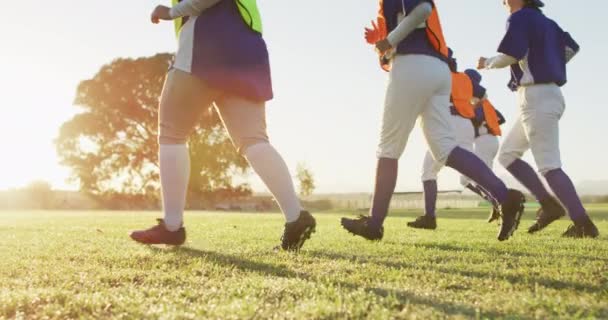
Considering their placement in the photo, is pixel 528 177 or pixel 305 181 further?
pixel 305 181

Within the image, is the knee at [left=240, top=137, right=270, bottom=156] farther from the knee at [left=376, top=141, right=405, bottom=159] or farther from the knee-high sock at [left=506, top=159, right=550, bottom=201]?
the knee-high sock at [left=506, top=159, right=550, bottom=201]

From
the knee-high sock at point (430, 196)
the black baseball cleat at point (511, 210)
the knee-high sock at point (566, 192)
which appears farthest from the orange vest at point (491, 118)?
the black baseball cleat at point (511, 210)

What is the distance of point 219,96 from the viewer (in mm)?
4250

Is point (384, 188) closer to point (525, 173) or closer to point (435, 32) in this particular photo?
point (435, 32)

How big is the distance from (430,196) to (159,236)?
4.21m

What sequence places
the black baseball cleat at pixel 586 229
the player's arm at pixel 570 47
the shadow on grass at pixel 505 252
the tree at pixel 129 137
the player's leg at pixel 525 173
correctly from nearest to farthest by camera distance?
1. the shadow on grass at pixel 505 252
2. the black baseball cleat at pixel 586 229
3. the player's arm at pixel 570 47
4. the player's leg at pixel 525 173
5. the tree at pixel 129 137

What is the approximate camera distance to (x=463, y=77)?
6.03 m

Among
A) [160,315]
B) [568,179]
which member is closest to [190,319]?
[160,315]

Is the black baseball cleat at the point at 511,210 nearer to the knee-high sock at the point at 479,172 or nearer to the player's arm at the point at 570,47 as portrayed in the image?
the knee-high sock at the point at 479,172

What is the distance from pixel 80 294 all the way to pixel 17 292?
321mm

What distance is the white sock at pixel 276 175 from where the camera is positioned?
4.17m

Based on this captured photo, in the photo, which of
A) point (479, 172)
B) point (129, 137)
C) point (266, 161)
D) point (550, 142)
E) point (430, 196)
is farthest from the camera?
Result: point (129, 137)

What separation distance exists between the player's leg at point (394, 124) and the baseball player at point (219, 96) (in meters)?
0.78

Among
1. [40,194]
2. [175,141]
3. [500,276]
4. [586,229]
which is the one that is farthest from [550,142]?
[40,194]
